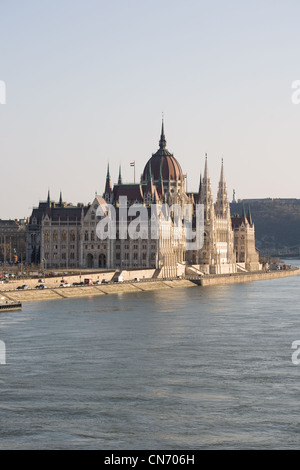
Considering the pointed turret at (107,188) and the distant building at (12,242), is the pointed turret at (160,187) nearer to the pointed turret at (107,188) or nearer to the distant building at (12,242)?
the pointed turret at (107,188)

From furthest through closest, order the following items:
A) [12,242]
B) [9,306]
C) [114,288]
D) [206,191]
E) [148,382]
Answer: [206,191] < [12,242] < [114,288] < [9,306] < [148,382]

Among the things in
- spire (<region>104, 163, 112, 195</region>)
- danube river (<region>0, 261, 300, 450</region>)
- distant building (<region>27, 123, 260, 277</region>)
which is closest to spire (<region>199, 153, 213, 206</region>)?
distant building (<region>27, 123, 260, 277</region>)

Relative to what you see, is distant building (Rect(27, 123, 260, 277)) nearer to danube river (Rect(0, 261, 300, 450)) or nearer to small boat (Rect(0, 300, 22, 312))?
small boat (Rect(0, 300, 22, 312))

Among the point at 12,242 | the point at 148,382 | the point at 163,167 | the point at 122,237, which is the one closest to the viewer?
the point at 148,382

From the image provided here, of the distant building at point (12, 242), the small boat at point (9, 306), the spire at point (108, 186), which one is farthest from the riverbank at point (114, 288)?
the distant building at point (12, 242)

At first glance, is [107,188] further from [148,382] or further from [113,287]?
[148,382]

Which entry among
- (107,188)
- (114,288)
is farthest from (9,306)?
(107,188)
